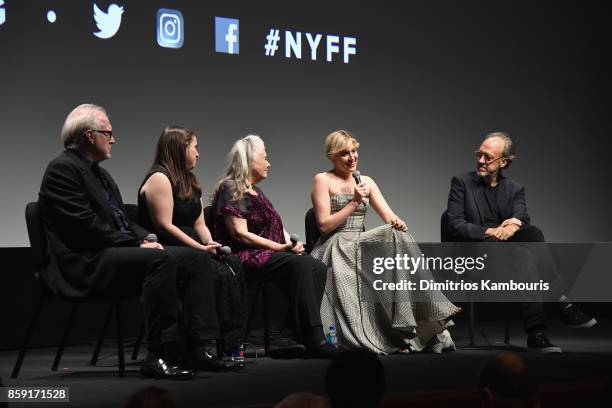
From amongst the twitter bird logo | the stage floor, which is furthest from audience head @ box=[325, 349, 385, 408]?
the twitter bird logo

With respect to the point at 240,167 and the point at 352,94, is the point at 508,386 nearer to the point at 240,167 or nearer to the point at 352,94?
the point at 240,167

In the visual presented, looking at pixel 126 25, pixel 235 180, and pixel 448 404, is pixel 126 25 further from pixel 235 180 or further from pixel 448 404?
pixel 448 404

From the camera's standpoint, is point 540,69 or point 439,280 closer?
point 439,280

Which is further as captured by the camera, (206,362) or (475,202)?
(475,202)

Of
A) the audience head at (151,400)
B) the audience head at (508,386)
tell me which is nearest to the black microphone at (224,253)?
the audience head at (508,386)

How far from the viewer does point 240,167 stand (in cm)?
462

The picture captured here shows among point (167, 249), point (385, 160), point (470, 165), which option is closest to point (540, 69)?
point (470, 165)

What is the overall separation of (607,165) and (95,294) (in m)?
4.81

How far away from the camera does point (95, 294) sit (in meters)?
3.56

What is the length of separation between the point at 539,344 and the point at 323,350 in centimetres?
111

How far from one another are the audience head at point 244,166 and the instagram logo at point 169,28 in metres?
1.05

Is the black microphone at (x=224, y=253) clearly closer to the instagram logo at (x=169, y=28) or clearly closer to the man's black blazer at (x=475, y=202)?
the man's black blazer at (x=475, y=202)

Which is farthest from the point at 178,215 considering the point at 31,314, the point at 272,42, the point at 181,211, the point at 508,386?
the point at 508,386

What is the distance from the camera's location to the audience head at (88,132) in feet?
12.3
